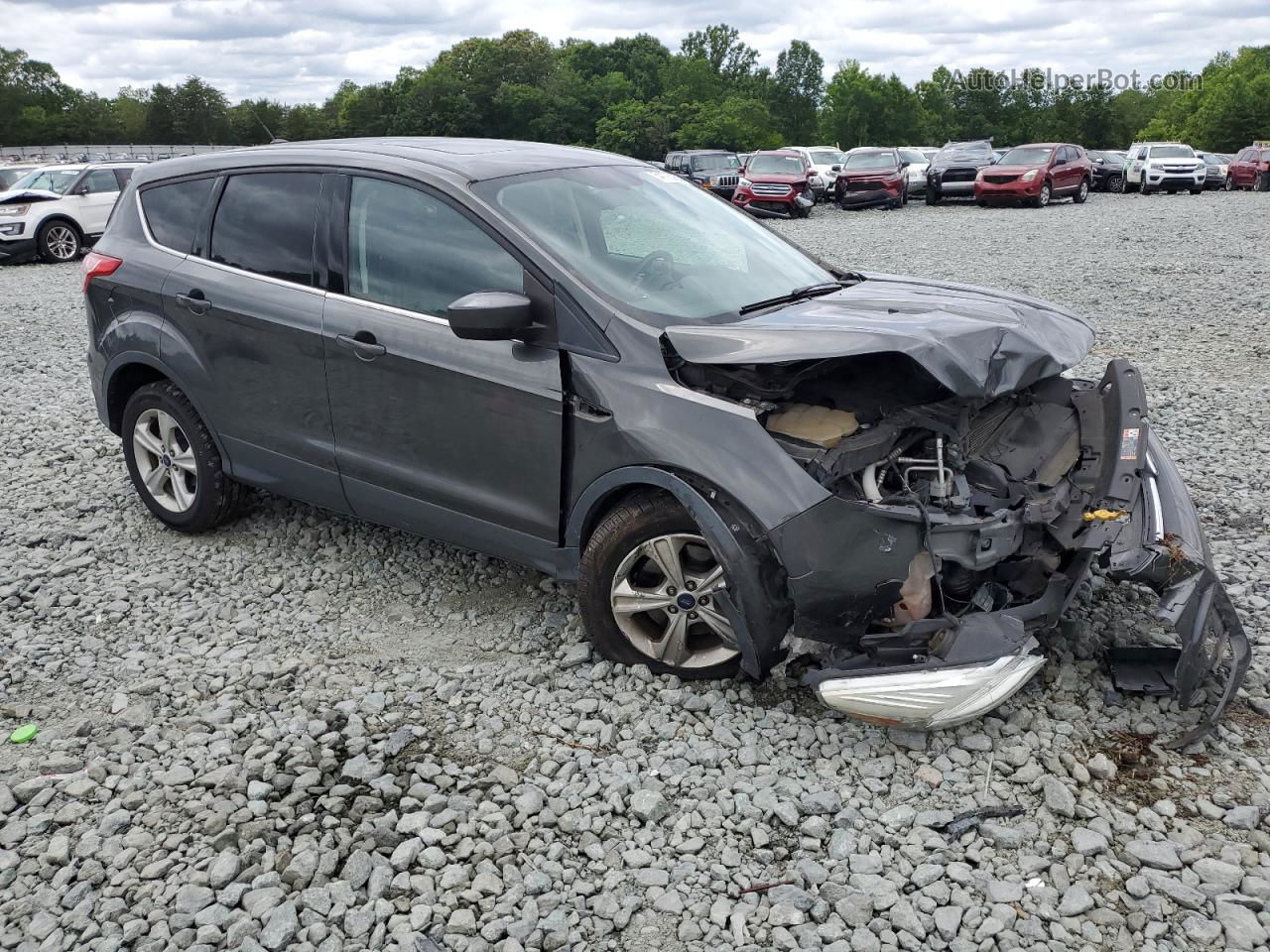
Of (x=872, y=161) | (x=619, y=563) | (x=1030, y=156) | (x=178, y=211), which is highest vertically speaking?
(x=1030, y=156)

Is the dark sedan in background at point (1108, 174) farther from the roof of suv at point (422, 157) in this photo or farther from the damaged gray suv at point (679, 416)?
the roof of suv at point (422, 157)

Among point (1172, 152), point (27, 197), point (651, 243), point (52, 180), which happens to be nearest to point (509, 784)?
point (651, 243)

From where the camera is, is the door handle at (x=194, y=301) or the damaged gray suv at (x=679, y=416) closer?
the damaged gray suv at (x=679, y=416)

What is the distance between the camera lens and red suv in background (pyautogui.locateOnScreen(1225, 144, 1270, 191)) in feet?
107

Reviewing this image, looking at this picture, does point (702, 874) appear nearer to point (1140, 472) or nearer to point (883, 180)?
point (1140, 472)

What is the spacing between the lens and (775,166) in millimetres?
25453

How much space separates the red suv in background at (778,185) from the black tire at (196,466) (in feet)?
66.0

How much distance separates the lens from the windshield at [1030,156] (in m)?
26.5

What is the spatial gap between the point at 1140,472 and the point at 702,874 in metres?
2.18

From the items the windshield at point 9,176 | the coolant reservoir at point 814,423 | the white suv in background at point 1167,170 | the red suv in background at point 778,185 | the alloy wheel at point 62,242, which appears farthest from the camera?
the white suv in background at point 1167,170

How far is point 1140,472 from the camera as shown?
3.89 m

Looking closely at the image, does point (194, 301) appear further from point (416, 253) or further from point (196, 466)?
point (416, 253)

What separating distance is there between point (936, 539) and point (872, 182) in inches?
978

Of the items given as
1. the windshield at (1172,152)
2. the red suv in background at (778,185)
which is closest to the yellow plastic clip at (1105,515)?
the red suv in background at (778,185)
